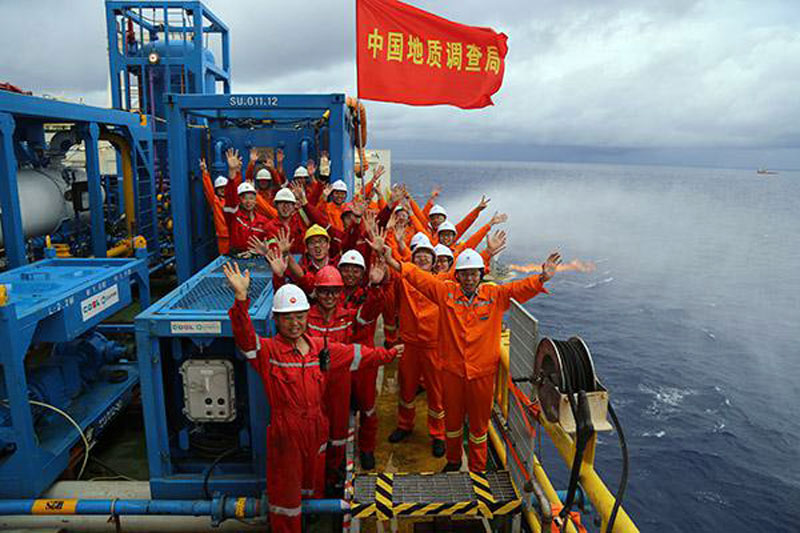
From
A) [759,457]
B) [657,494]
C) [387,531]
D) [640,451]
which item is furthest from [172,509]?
[759,457]

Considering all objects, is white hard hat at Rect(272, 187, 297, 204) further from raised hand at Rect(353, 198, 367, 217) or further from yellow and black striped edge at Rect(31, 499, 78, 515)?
yellow and black striped edge at Rect(31, 499, 78, 515)

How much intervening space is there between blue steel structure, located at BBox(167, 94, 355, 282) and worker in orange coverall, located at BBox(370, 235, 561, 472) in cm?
280

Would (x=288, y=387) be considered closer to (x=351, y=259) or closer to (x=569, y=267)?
(x=351, y=259)

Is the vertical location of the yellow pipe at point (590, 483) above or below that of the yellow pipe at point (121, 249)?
below

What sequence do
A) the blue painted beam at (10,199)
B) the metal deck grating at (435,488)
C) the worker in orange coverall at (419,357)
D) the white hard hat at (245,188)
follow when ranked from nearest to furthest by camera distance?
the metal deck grating at (435,488) < the worker in orange coverall at (419,357) < the white hard hat at (245,188) < the blue painted beam at (10,199)

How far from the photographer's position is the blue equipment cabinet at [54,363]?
4.13 m

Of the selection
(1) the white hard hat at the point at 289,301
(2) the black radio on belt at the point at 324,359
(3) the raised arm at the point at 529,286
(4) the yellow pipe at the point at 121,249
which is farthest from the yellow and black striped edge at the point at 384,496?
(4) the yellow pipe at the point at 121,249

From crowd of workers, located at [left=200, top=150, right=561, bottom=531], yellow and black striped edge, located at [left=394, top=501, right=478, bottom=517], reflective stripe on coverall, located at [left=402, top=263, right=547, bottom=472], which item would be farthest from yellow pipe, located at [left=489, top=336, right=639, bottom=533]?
crowd of workers, located at [left=200, top=150, right=561, bottom=531]

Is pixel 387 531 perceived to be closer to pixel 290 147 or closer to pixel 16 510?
pixel 16 510

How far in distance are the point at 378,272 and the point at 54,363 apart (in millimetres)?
3689

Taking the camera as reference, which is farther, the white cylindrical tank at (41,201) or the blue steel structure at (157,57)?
the blue steel structure at (157,57)

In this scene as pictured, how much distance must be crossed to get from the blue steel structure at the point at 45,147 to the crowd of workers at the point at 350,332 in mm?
2774

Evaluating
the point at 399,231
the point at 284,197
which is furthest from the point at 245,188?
the point at 399,231

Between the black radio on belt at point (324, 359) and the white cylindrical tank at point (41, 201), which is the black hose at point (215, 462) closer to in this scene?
the black radio on belt at point (324, 359)
